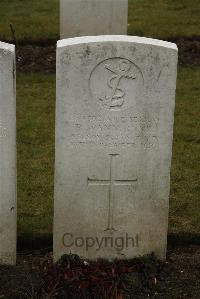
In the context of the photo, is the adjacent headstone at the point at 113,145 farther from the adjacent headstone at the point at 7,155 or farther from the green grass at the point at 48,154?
the green grass at the point at 48,154

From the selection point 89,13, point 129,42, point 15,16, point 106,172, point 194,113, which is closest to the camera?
point 129,42

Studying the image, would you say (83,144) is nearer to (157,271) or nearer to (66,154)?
(66,154)

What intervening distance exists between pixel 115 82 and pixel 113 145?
0.47 meters

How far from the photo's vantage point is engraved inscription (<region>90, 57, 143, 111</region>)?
483 cm

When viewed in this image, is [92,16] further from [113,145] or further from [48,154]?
[113,145]

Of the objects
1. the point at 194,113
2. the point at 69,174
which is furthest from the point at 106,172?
the point at 194,113

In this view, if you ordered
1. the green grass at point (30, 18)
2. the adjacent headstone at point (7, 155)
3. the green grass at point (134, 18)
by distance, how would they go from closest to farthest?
the adjacent headstone at point (7, 155) < the green grass at point (30, 18) < the green grass at point (134, 18)

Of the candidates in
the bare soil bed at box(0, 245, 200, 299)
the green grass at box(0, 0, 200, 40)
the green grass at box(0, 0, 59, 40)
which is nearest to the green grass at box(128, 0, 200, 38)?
the green grass at box(0, 0, 200, 40)

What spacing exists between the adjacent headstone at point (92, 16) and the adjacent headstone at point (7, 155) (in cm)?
544

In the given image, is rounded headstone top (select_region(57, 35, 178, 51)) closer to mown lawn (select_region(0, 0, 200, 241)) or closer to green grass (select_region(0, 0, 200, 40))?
mown lawn (select_region(0, 0, 200, 241))

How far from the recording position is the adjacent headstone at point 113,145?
4820 millimetres

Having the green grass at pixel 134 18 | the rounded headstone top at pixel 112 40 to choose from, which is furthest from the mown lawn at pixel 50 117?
the rounded headstone top at pixel 112 40

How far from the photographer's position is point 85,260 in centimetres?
530

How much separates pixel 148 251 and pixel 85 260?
1.60 feet
